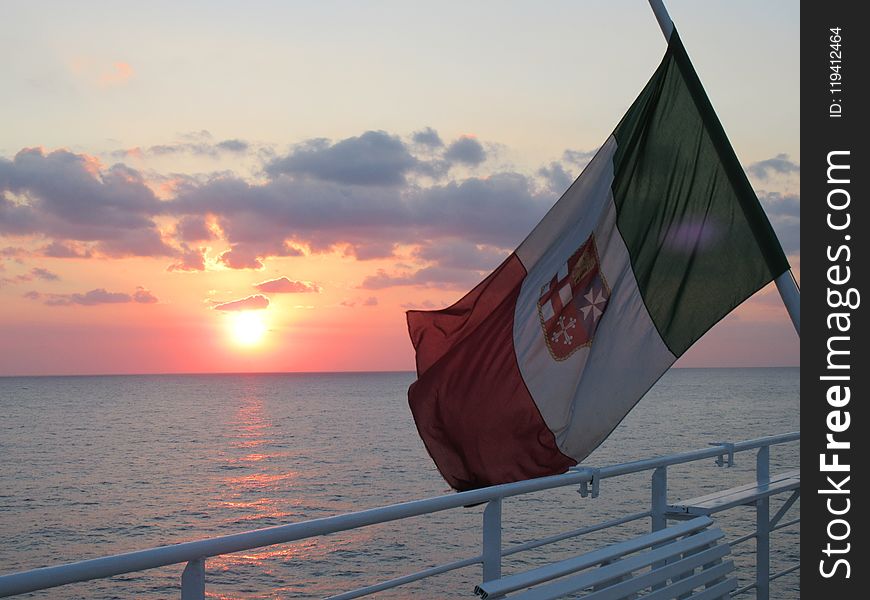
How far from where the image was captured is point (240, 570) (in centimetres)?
2966

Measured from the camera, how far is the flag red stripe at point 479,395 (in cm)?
531

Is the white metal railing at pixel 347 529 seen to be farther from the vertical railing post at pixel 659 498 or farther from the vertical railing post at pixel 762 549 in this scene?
the vertical railing post at pixel 762 549

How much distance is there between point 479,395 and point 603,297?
3.00 feet

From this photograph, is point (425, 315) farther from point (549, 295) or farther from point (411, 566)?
point (411, 566)

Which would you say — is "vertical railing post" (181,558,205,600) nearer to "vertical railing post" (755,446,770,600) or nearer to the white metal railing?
the white metal railing

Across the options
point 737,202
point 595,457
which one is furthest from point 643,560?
point 595,457

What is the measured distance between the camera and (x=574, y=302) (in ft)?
17.8

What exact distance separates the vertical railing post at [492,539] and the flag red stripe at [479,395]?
118 cm
